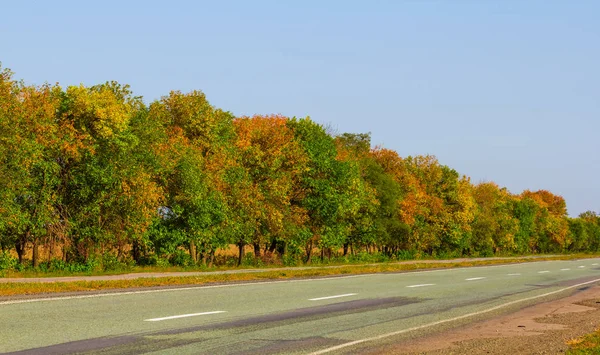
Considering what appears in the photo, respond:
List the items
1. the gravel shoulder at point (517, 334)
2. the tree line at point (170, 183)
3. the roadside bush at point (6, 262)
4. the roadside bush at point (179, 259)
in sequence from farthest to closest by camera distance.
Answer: the roadside bush at point (179, 259), the tree line at point (170, 183), the roadside bush at point (6, 262), the gravel shoulder at point (517, 334)

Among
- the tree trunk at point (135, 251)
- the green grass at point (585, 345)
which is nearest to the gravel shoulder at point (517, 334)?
the green grass at point (585, 345)

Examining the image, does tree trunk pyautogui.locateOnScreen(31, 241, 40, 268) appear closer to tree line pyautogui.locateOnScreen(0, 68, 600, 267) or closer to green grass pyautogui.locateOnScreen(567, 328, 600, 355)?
tree line pyautogui.locateOnScreen(0, 68, 600, 267)

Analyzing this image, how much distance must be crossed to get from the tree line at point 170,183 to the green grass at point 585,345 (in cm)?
2444

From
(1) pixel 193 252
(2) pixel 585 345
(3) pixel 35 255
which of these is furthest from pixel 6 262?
(2) pixel 585 345

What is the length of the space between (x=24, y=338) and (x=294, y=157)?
139 ft

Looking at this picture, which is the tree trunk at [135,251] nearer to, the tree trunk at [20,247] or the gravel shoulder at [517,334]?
the tree trunk at [20,247]

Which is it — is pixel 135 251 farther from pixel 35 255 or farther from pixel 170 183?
pixel 35 255

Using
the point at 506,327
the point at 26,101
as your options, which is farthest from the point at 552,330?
the point at 26,101

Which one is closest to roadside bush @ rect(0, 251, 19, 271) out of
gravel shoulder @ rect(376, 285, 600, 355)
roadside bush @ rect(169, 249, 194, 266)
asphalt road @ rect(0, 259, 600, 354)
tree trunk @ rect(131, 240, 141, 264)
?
tree trunk @ rect(131, 240, 141, 264)

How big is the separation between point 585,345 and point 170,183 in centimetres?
3242

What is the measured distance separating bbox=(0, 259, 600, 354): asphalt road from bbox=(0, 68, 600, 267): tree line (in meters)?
14.2

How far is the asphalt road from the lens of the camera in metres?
10.7

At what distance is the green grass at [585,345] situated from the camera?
36.5 ft

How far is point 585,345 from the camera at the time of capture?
38.8 ft
